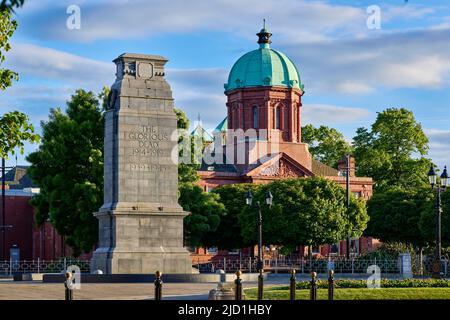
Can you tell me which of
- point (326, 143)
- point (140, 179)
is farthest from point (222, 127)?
point (140, 179)

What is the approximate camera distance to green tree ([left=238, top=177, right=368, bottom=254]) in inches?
3292

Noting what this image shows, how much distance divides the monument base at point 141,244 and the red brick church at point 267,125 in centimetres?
6038

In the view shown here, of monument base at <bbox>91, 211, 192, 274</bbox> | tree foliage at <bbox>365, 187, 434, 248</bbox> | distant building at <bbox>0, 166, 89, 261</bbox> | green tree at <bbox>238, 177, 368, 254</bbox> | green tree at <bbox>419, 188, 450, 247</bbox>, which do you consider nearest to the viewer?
monument base at <bbox>91, 211, 192, 274</bbox>

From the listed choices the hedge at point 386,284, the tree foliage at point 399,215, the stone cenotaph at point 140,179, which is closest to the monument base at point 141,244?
the stone cenotaph at point 140,179

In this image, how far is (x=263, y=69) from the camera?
11256 centimetres

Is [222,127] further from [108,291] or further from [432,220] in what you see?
[108,291]

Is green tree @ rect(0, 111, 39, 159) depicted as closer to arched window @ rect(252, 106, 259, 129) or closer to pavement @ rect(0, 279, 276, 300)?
pavement @ rect(0, 279, 276, 300)

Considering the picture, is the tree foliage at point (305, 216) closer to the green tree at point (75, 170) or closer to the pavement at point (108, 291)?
the green tree at point (75, 170)

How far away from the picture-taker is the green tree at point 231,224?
8756cm

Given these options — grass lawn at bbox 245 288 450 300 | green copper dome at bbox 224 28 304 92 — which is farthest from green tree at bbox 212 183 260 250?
grass lawn at bbox 245 288 450 300
